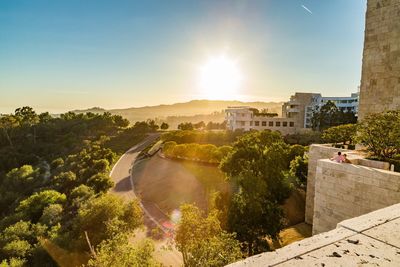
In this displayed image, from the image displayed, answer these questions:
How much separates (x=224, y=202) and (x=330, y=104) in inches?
1672

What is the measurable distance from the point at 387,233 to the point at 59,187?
37.5m

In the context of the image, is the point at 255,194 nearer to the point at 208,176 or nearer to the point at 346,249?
the point at 346,249

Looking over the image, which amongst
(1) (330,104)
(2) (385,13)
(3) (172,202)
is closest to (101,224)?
(3) (172,202)

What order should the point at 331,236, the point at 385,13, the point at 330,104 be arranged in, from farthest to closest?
the point at 330,104 < the point at 385,13 < the point at 331,236

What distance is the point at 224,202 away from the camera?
657 inches

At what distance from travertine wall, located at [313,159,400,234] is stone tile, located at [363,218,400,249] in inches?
179

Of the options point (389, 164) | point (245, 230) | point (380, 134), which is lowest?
point (245, 230)

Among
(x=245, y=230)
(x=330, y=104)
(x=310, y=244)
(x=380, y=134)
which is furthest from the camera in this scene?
(x=330, y=104)

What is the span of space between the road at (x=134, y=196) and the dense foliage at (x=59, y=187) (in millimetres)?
1586

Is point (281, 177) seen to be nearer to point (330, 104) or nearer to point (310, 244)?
point (310, 244)

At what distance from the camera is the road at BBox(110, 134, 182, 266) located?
624 inches

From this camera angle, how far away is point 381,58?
50.3 feet

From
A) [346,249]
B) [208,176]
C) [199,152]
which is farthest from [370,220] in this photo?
[199,152]

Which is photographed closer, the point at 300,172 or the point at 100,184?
the point at 300,172
